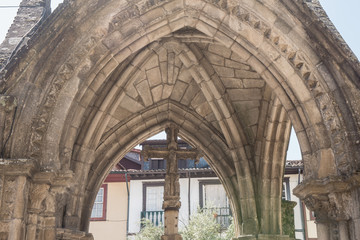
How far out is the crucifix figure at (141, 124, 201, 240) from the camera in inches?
347

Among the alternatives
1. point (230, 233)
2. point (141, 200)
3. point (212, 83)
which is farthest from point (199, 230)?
point (212, 83)

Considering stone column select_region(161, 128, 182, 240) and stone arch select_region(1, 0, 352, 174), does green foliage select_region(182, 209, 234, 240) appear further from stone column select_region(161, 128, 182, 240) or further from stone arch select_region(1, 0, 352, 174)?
stone arch select_region(1, 0, 352, 174)

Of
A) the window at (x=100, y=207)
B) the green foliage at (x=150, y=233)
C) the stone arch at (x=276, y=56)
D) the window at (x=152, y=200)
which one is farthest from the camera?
the window at (x=100, y=207)

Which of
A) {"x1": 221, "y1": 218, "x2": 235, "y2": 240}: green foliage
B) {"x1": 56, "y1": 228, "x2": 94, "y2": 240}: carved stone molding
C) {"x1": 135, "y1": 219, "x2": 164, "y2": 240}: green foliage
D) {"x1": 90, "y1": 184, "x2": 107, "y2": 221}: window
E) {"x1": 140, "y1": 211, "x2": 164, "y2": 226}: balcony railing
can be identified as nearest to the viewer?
{"x1": 56, "y1": 228, "x2": 94, "y2": 240}: carved stone molding

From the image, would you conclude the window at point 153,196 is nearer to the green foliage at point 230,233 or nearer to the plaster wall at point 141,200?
the plaster wall at point 141,200

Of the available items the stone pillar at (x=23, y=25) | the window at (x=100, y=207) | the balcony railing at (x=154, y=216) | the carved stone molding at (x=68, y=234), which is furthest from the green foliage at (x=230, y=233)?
the stone pillar at (x=23, y=25)

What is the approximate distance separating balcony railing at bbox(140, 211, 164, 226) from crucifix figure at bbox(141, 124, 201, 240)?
10801mm

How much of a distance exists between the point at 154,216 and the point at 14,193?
15.7 m

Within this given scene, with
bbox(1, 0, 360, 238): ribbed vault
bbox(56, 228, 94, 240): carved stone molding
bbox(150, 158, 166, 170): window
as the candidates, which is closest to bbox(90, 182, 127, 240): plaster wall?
bbox(150, 158, 166, 170): window

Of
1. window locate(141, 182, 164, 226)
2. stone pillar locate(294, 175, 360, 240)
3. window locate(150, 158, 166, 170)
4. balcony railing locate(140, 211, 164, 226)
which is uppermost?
window locate(150, 158, 166, 170)

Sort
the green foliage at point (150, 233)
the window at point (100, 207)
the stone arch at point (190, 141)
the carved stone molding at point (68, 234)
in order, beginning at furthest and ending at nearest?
the window at point (100, 207), the green foliage at point (150, 233), the stone arch at point (190, 141), the carved stone molding at point (68, 234)

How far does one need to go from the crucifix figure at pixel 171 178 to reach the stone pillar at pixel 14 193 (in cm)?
364

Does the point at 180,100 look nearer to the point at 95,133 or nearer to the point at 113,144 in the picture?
the point at 113,144

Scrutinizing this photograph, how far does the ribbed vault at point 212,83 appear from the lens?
5.87 m
